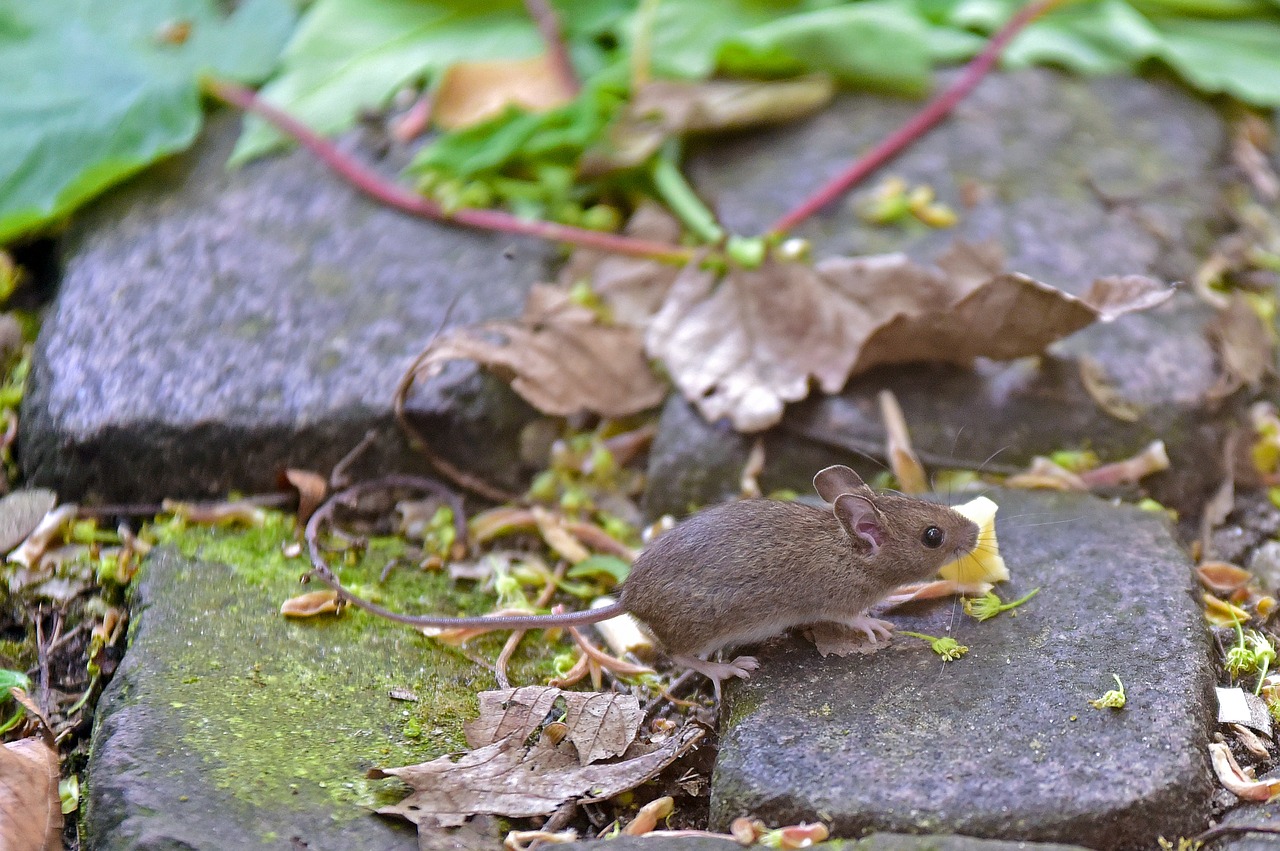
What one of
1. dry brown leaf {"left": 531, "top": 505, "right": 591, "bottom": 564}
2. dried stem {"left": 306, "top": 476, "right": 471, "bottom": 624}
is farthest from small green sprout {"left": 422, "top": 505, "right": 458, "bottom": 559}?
dry brown leaf {"left": 531, "top": 505, "right": 591, "bottom": 564}

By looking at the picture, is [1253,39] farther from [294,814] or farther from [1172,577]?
[294,814]

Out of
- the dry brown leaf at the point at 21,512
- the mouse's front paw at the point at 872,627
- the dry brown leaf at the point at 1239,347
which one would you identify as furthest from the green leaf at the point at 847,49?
the dry brown leaf at the point at 21,512

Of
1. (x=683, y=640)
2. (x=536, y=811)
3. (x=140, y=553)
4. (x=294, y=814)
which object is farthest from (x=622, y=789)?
(x=140, y=553)

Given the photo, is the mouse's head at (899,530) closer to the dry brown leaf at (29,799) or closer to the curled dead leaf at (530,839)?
the curled dead leaf at (530,839)

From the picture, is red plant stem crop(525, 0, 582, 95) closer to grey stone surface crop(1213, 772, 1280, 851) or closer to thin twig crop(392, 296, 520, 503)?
thin twig crop(392, 296, 520, 503)

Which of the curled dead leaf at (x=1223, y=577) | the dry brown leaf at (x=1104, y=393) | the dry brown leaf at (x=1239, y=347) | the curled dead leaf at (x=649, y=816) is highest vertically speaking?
the curled dead leaf at (x=649, y=816)

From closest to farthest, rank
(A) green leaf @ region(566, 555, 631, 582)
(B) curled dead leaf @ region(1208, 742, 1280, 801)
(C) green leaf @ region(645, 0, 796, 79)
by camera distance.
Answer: (B) curled dead leaf @ region(1208, 742, 1280, 801)
(A) green leaf @ region(566, 555, 631, 582)
(C) green leaf @ region(645, 0, 796, 79)
